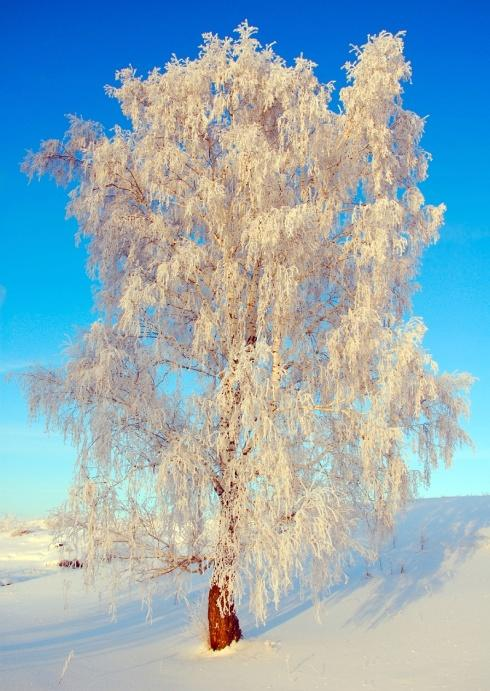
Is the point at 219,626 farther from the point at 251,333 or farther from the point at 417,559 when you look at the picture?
the point at 417,559

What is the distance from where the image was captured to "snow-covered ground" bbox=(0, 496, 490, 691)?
8.19 meters

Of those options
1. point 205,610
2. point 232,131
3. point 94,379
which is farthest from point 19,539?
point 232,131

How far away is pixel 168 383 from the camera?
31.9ft

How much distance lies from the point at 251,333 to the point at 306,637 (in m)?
4.70

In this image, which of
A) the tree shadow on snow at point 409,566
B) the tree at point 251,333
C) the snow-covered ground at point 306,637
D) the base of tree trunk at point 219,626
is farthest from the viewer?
the tree shadow on snow at point 409,566

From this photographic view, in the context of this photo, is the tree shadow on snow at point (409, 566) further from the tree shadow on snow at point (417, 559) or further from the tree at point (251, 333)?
the tree at point (251, 333)

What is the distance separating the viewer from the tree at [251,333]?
8.70 meters

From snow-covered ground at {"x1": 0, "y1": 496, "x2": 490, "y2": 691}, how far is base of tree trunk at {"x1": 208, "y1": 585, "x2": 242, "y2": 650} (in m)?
0.20

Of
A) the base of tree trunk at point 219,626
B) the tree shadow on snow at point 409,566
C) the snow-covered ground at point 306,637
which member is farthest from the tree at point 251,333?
the tree shadow on snow at point 409,566

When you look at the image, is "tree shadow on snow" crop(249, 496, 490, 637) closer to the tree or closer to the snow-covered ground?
the snow-covered ground

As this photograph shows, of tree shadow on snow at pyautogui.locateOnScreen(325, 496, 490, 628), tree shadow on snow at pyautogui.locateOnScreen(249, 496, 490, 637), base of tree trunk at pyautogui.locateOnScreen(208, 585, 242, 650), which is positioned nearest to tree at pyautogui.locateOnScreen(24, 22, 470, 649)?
base of tree trunk at pyautogui.locateOnScreen(208, 585, 242, 650)

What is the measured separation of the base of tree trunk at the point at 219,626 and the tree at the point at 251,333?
0.03 metres

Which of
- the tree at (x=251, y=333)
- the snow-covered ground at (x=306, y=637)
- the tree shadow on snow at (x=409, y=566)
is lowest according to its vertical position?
the snow-covered ground at (x=306, y=637)

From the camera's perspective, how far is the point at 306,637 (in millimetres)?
10055
